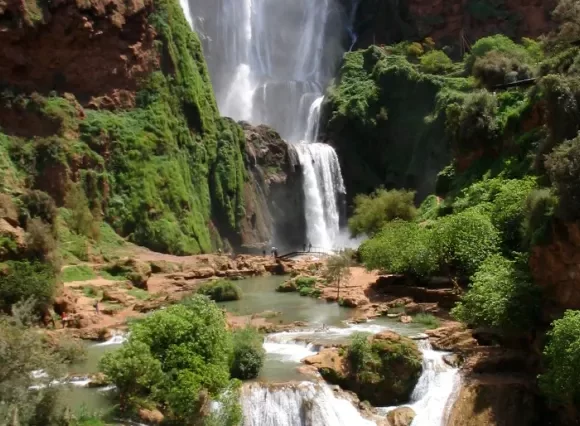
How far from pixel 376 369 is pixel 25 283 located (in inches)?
521

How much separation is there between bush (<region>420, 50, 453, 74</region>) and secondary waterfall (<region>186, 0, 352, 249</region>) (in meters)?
12.0

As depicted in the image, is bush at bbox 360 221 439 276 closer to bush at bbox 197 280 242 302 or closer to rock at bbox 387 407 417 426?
bush at bbox 197 280 242 302

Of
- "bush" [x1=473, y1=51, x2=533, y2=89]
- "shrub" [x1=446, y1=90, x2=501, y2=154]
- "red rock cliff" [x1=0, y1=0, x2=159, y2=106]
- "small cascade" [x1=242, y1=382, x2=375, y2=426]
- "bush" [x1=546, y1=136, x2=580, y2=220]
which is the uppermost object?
"red rock cliff" [x1=0, y1=0, x2=159, y2=106]

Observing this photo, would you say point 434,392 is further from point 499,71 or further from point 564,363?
point 499,71

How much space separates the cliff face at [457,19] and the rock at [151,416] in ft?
214

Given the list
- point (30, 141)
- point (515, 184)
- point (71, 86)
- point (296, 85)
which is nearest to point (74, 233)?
point (30, 141)

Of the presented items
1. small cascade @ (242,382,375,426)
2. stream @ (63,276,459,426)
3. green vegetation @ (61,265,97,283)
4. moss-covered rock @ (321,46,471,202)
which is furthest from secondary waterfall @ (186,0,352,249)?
small cascade @ (242,382,375,426)

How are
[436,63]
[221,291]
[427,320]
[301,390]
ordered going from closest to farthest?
1. [301,390]
2. [427,320]
3. [221,291]
4. [436,63]

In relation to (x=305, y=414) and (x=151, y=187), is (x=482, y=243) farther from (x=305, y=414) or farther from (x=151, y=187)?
(x=151, y=187)

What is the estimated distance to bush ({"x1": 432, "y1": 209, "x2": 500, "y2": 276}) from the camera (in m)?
28.6

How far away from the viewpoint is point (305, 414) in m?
19.3

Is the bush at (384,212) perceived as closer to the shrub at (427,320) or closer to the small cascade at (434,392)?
the shrub at (427,320)

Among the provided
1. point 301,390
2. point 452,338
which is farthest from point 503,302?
point 301,390

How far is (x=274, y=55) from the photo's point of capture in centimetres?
8531
